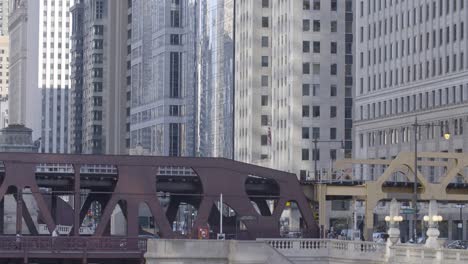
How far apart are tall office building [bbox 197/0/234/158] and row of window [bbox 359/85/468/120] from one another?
33861 millimetres

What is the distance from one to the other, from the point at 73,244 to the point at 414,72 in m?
68.6

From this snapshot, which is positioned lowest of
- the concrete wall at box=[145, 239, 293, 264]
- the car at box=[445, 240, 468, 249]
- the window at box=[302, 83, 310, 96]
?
the concrete wall at box=[145, 239, 293, 264]

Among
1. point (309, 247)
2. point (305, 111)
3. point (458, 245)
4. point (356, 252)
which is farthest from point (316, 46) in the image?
point (356, 252)

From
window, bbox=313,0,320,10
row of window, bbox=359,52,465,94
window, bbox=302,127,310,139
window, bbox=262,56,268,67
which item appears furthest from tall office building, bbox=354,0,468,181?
window, bbox=262,56,268,67

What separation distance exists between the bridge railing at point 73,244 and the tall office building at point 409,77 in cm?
5150

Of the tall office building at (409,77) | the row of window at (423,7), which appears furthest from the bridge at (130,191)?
the row of window at (423,7)

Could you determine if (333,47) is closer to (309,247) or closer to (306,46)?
(306,46)

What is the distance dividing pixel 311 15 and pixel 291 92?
9135 mm

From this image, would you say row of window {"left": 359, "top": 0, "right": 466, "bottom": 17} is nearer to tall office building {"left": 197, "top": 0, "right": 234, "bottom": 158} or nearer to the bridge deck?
tall office building {"left": 197, "top": 0, "right": 234, "bottom": 158}

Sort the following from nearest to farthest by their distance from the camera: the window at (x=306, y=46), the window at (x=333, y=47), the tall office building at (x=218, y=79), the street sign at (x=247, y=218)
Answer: the street sign at (x=247, y=218)
the window at (x=306, y=46)
the window at (x=333, y=47)
the tall office building at (x=218, y=79)

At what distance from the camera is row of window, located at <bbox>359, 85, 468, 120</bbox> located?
136250 millimetres

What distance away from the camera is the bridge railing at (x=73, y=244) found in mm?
81375

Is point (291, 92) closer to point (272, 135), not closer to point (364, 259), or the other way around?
point (272, 135)

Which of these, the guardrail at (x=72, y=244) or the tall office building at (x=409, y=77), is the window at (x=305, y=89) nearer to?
the tall office building at (x=409, y=77)
